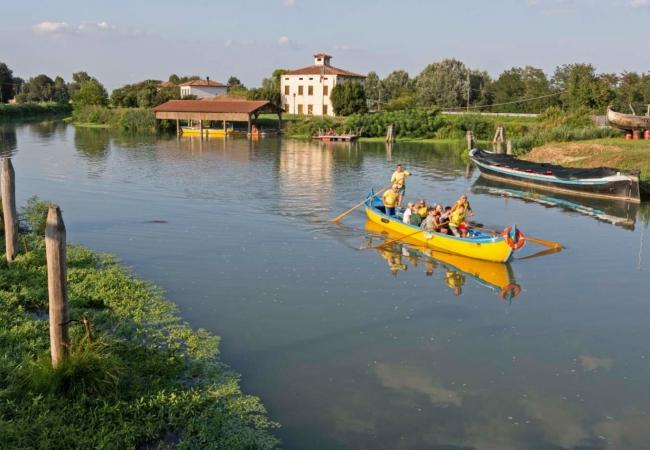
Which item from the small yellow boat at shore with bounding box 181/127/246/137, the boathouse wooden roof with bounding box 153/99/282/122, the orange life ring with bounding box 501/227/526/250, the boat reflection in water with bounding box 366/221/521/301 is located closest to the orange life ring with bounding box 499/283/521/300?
the boat reflection in water with bounding box 366/221/521/301

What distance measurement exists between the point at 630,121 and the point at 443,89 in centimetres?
4776

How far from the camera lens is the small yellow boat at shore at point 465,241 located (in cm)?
1784

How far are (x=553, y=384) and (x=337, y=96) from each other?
6930 centimetres

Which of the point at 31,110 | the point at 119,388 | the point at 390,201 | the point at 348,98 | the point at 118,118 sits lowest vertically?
the point at 119,388

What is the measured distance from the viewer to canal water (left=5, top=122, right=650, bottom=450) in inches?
392

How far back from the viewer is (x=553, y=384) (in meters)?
11.1

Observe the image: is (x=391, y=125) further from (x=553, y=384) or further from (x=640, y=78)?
(x=553, y=384)

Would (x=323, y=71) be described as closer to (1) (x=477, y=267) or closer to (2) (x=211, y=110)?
(2) (x=211, y=110)

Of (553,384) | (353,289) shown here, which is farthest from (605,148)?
(553,384)

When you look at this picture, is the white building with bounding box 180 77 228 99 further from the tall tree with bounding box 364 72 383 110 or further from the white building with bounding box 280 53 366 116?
the tall tree with bounding box 364 72 383 110

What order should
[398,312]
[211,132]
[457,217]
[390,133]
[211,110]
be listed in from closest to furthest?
[398,312]
[457,217]
[390,133]
[211,110]
[211,132]

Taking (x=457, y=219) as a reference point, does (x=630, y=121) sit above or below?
above

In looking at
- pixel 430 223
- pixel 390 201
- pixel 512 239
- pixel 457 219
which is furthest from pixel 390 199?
pixel 512 239

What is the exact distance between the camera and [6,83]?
128500 mm
